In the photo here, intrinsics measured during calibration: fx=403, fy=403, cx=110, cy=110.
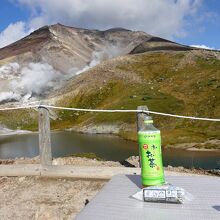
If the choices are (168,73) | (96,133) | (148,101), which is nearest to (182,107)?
(148,101)

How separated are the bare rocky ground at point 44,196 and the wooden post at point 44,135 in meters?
0.54

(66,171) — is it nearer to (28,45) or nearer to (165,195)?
(165,195)

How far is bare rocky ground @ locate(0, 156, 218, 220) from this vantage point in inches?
317

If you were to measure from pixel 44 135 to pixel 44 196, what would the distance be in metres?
1.62

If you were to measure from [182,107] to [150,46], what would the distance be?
82997mm

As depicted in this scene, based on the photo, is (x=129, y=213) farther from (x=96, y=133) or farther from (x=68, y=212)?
(x=96, y=133)

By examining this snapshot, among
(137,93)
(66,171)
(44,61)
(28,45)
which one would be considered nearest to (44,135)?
(66,171)

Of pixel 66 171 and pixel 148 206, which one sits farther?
pixel 66 171

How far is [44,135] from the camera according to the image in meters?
10.1

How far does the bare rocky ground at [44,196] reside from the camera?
8.06 m

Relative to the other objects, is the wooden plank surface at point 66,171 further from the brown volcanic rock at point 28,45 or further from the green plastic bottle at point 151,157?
the brown volcanic rock at point 28,45

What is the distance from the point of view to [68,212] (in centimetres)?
810

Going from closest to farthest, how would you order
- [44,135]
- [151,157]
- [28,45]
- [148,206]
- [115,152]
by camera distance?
[148,206]
[151,157]
[44,135]
[115,152]
[28,45]

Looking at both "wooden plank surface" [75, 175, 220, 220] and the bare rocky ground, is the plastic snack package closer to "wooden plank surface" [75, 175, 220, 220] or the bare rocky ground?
"wooden plank surface" [75, 175, 220, 220]
